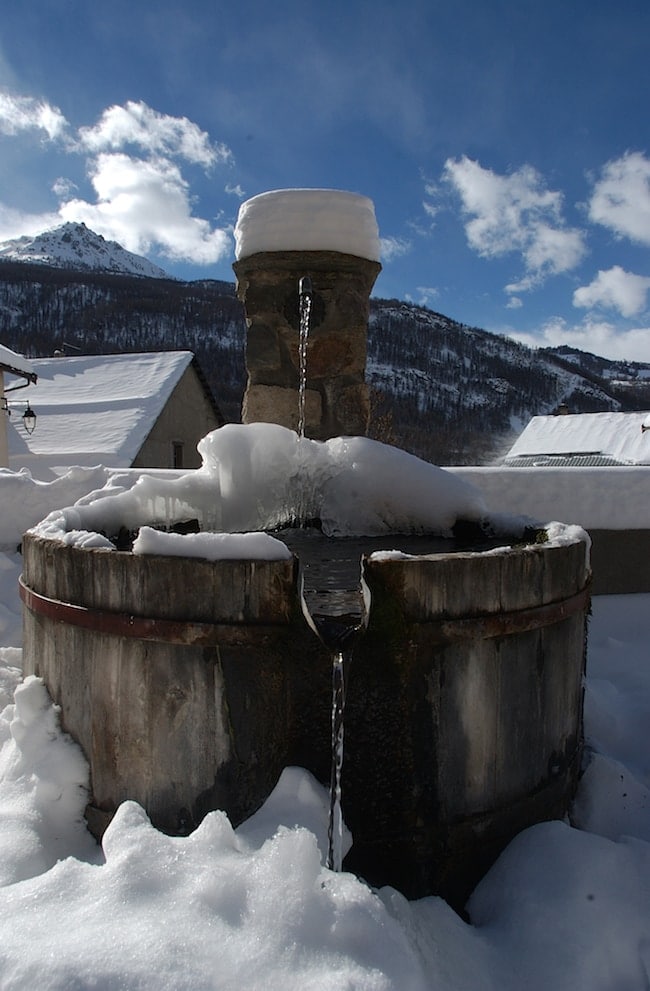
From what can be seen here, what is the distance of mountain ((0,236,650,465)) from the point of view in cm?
6594

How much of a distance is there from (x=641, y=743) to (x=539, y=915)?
143cm

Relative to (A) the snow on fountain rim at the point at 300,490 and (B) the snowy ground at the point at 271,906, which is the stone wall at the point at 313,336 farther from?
(B) the snowy ground at the point at 271,906

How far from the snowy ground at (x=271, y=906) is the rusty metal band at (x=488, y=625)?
22.1 inches

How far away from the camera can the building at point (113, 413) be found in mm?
19188

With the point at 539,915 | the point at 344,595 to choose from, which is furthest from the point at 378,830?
the point at 344,595

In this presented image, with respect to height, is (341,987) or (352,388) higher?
(352,388)

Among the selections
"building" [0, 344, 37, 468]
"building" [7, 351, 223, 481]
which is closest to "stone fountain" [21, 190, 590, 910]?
"building" [7, 351, 223, 481]

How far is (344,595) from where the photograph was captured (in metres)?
2.70

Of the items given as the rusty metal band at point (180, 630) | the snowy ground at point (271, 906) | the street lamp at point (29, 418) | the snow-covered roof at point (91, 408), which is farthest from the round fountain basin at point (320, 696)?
the snow-covered roof at point (91, 408)

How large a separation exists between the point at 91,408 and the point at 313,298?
1826 centimetres

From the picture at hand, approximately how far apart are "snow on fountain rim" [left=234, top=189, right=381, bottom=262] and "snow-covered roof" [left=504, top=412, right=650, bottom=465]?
29.6m

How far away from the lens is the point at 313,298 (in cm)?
502

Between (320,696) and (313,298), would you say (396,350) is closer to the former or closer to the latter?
(313,298)

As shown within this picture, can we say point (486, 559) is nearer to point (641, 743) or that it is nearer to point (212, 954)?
point (212, 954)
